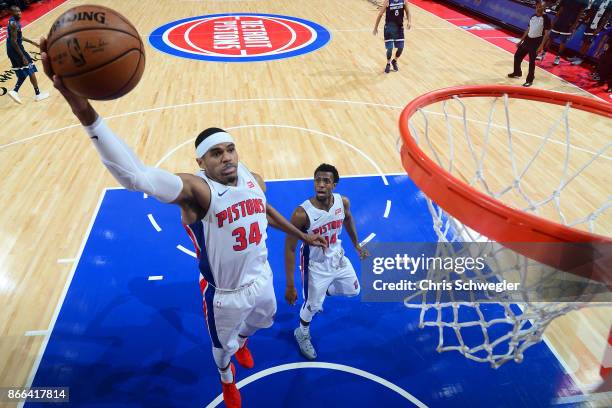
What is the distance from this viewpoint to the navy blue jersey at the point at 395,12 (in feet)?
26.9

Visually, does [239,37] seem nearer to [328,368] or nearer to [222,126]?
[222,126]

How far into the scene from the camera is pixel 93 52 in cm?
196

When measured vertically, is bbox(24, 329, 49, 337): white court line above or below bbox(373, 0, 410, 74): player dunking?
below

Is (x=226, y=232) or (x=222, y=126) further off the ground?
(x=226, y=232)

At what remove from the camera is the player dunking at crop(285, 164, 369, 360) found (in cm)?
288

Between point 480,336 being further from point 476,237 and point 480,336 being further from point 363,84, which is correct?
point 363,84

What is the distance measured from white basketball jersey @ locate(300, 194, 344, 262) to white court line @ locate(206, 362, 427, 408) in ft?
2.83

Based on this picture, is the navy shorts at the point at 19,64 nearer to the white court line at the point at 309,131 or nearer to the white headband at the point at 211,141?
the white court line at the point at 309,131

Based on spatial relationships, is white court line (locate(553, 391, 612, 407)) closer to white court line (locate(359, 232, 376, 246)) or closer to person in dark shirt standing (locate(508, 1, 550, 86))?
white court line (locate(359, 232, 376, 246))

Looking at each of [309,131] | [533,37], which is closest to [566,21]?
[533,37]

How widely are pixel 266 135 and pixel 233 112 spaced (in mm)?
1115

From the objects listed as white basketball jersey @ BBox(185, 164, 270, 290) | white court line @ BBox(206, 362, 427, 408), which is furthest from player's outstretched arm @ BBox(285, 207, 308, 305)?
white court line @ BBox(206, 362, 427, 408)

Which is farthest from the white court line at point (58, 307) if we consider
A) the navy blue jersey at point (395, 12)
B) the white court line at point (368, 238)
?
the navy blue jersey at point (395, 12)

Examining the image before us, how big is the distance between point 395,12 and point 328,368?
7548 mm
